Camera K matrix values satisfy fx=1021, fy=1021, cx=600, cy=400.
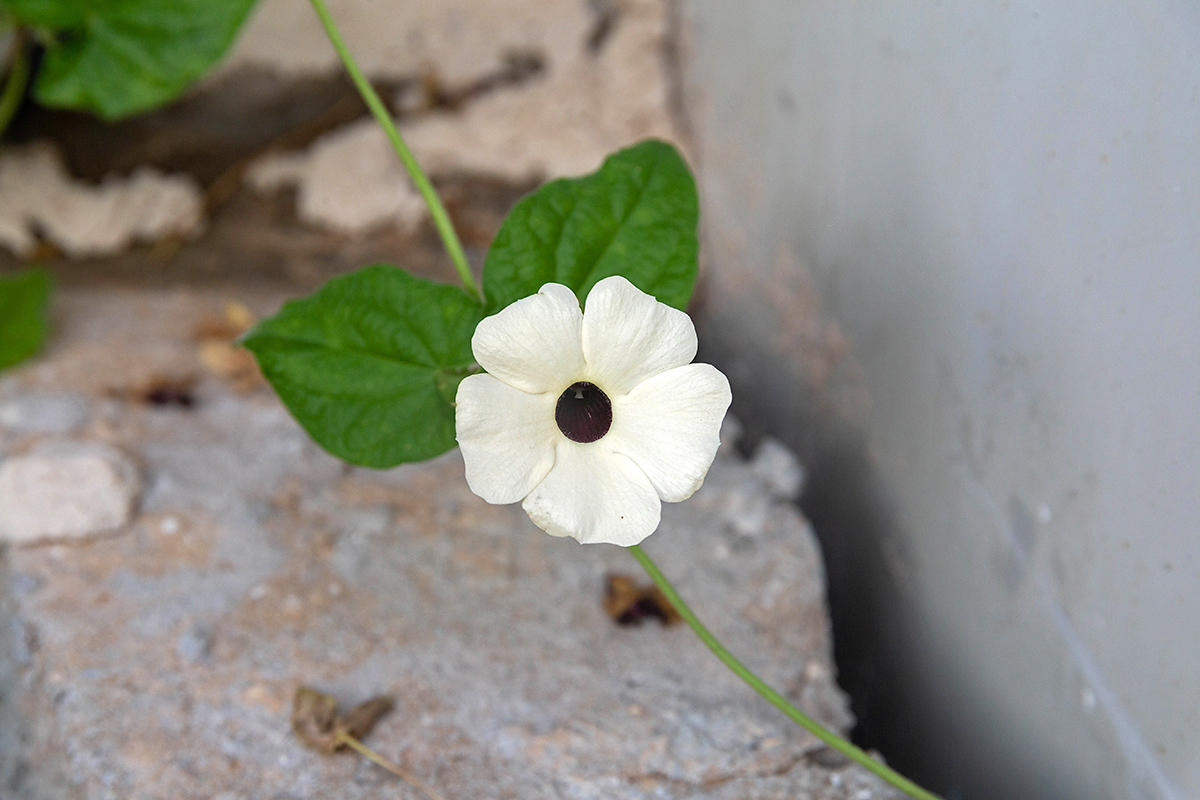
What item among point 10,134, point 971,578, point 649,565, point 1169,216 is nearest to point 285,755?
point 649,565

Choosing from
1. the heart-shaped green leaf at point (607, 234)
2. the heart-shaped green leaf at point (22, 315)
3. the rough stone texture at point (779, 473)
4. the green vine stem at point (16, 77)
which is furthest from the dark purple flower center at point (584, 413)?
the green vine stem at point (16, 77)

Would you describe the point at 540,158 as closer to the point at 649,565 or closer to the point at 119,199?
the point at 119,199

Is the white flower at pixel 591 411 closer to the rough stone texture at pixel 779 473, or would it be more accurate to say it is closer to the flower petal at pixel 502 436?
the flower petal at pixel 502 436

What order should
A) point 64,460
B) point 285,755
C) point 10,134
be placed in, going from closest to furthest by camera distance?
point 285,755, point 64,460, point 10,134

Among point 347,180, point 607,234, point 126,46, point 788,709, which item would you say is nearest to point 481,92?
point 347,180

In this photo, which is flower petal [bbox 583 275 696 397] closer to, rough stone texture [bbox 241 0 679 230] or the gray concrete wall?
the gray concrete wall

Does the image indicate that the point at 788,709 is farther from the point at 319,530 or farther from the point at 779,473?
the point at 319,530
